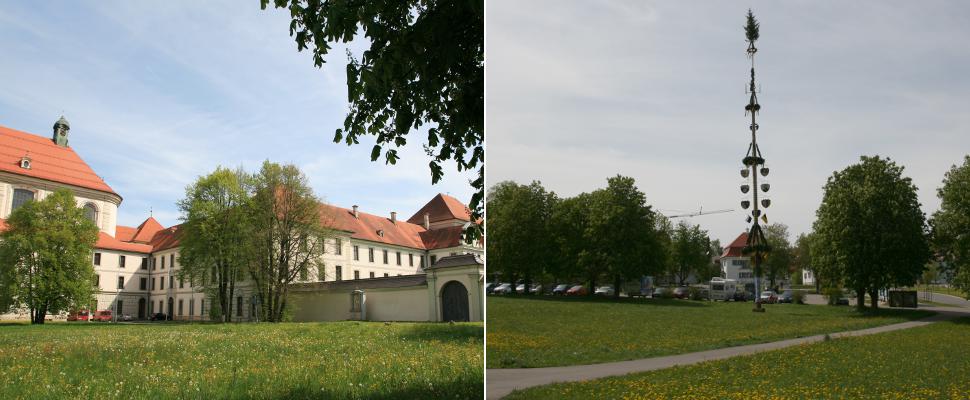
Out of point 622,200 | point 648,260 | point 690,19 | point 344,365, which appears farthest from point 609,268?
point 344,365

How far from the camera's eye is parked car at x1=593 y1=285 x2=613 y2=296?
455cm

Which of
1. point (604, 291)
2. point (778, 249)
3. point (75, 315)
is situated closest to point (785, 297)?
point (778, 249)

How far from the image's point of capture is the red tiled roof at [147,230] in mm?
46500

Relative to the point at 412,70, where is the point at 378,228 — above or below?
above

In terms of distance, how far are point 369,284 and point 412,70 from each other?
2494 centimetres

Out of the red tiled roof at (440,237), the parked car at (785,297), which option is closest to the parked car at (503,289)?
the parked car at (785,297)

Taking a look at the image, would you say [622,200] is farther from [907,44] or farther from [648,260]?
[648,260]

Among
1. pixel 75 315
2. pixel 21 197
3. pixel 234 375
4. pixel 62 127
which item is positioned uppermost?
pixel 21 197

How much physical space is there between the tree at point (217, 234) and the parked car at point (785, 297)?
69.1ft

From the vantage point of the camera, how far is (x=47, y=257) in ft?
82.4

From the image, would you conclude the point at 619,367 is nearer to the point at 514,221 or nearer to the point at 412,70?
the point at 514,221

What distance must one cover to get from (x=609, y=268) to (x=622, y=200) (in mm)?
1476

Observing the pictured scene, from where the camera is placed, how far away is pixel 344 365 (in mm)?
6453

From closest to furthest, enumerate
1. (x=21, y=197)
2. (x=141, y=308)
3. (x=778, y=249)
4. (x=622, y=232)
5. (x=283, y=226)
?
(x=622, y=232)
(x=778, y=249)
(x=21, y=197)
(x=283, y=226)
(x=141, y=308)
